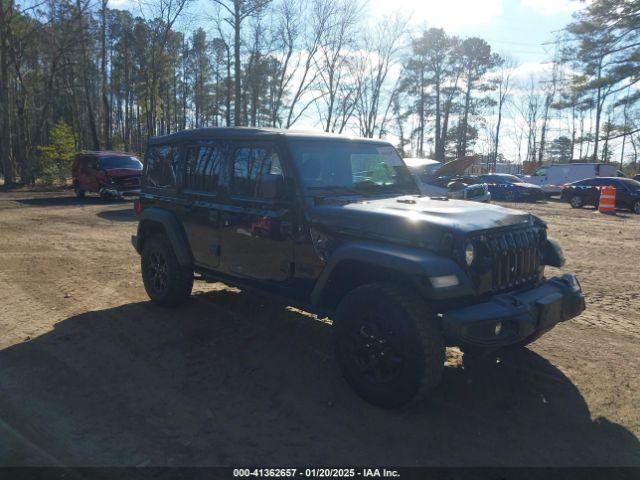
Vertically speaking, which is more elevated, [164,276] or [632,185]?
[632,185]

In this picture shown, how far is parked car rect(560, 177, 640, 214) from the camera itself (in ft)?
65.9

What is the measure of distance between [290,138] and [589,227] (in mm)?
12853

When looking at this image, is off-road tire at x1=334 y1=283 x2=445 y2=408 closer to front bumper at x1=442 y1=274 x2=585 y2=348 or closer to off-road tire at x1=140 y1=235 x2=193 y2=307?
front bumper at x1=442 y1=274 x2=585 y2=348

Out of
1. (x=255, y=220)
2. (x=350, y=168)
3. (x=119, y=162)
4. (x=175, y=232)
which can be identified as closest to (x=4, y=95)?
(x=119, y=162)

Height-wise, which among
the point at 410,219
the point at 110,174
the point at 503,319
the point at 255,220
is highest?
the point at 110,174

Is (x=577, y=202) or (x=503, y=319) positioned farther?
(x=577, y=202)

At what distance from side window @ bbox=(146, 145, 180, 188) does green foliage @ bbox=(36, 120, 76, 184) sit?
81.7 feet

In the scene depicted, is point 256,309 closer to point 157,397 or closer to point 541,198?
point 157,397

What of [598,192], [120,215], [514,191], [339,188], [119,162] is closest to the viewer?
[339,188]

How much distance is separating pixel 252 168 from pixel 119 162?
56.6ft

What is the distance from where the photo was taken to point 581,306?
4.09 m

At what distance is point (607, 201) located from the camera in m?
19.6

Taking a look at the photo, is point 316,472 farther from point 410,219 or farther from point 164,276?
point 164,276

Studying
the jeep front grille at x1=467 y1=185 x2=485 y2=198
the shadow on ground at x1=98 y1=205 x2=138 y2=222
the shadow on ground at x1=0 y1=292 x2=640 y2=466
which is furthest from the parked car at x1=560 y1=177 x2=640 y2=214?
the shadow on ground at x1=0 y1=292 x2=640 y2=466
